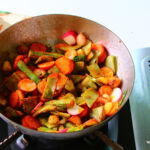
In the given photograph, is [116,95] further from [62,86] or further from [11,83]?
[11,83]

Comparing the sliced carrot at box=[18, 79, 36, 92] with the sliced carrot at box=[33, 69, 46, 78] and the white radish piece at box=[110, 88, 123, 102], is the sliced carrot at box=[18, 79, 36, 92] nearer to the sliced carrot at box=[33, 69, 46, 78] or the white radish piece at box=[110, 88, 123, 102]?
the sliced carrot at box=[33, 69, 46, 78]

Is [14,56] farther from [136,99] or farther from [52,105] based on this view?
[136,99]

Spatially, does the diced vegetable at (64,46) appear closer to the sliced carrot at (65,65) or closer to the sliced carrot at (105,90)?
the sliced carrot at (65,65)

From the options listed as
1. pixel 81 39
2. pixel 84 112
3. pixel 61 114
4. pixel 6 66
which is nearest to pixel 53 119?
pixel 61 114

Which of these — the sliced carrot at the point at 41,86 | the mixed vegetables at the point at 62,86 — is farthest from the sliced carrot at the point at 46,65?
the sliced carrot at the point at 41,86

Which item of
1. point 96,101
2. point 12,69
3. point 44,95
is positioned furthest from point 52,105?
point 12,69

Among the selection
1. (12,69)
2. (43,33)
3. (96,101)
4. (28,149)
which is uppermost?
(43,33)

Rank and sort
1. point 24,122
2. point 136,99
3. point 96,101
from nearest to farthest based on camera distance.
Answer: point 24,122, point 96,101, point 136,99
